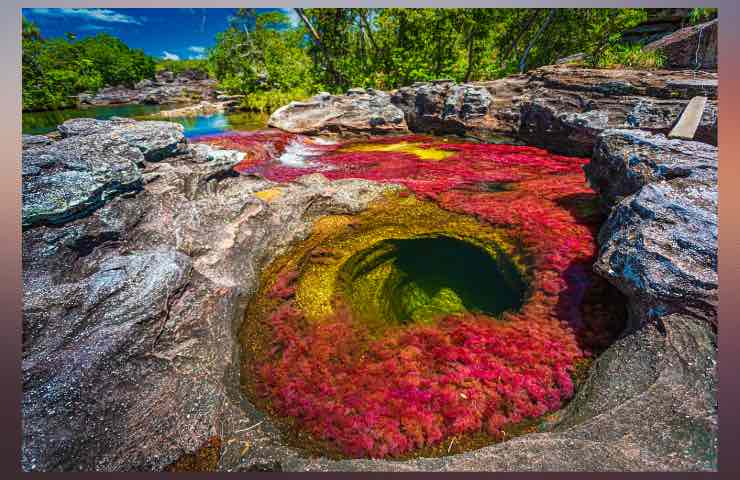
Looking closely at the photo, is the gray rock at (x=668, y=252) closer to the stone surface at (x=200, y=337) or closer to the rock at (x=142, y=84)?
the stone surface at (x=200, y=337)

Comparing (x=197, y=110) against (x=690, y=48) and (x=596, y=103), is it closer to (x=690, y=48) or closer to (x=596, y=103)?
(x=596, y=103)

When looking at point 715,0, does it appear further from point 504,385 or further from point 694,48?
point 694,48

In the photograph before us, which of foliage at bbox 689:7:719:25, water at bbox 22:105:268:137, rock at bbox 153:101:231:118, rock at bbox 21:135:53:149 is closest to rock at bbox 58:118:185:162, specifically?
rock at bbox 21:135:53:149

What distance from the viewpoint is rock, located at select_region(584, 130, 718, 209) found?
5098mm

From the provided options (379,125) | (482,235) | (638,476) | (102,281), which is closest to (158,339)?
(102,281)

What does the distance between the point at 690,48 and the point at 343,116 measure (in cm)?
1412

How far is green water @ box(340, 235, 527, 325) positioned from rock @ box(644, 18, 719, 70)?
6.03 metres

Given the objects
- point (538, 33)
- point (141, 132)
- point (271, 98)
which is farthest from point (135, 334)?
point (271, 98)

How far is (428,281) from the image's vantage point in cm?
659

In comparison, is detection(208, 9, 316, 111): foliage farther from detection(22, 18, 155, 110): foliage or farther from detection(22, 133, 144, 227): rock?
detection(22, 133, 144, 227): rock

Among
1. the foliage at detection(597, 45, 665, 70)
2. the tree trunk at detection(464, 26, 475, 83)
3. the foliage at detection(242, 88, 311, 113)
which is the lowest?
the foliage at detection(242, 88, 311, 113)

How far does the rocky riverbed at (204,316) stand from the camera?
2.88 meters

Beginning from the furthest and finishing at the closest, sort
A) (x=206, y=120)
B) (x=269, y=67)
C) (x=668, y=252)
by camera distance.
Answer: (x=269, y=67)
(x=206, y=120)
(x=668, y=252)

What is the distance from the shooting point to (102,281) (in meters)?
3.83
